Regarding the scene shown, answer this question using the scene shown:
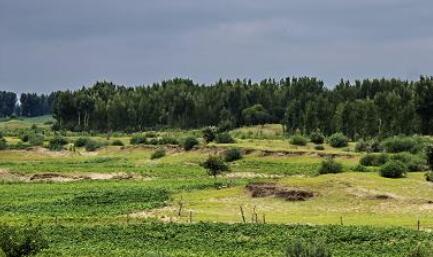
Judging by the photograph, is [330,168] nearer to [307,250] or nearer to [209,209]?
[209,209]

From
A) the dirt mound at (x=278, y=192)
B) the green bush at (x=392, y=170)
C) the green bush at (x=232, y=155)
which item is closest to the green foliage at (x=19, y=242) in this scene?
the dirt mound at (x=278, y=192)

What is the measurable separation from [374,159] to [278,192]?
31353 millimetres

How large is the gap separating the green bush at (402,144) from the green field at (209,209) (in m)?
7.32

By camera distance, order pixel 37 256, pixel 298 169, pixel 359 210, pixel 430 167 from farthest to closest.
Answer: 1. pixel 298 169
2. pixel 430 167
3. pixel 359 210
4. pixel 37 256

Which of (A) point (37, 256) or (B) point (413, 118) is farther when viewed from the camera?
(B) point (413, 118)

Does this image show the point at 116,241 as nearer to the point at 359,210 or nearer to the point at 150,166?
the point at 359,210

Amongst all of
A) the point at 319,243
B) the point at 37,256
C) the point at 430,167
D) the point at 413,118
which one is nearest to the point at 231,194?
the point at 430,167

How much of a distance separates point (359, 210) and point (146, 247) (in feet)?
78.8

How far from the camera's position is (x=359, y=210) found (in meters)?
66.1

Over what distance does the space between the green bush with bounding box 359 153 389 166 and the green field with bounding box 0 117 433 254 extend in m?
5.67

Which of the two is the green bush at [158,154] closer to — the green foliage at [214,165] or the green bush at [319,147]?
the green bush at [319,147]

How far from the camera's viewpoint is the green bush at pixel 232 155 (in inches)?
4670

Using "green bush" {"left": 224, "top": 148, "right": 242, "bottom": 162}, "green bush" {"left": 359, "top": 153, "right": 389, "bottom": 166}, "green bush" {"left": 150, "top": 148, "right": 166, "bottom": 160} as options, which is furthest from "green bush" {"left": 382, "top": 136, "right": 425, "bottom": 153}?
"green bush" {"left": 150, "top": 148, "right": 166, "bottom": 160}

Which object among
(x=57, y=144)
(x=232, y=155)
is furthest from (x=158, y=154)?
(x=57, y=144)
